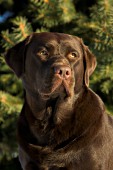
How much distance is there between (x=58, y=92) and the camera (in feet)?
13.2

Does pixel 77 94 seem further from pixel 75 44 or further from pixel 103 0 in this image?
pixel 103 0

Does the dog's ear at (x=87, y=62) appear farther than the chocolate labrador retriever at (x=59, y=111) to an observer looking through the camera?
Yes

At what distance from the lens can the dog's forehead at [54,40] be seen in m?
4.14

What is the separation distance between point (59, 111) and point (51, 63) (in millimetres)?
473

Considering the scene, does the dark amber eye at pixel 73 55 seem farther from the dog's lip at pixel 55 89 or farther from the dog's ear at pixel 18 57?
the dog's ear at pixel 18 57

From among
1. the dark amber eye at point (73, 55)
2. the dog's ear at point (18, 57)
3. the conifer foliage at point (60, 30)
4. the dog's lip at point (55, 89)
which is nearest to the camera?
the dog's lip at point (55, 89)

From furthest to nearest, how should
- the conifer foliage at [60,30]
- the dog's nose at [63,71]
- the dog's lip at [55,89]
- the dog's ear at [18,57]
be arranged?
the conifer foliage at [60,30]
the dog's ear at [18,57]
the dog's lip at [55,89]
the dog's nose at [63,71]

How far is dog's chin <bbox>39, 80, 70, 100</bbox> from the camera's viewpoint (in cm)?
390

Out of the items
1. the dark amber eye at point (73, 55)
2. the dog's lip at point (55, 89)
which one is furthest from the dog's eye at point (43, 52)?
the dog's lip at point (55, 89)

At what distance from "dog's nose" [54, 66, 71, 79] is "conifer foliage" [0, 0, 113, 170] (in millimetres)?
2067

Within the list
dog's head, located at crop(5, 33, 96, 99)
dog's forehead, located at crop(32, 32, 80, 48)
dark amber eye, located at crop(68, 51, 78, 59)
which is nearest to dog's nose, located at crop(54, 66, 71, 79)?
dog's head, located at crop(5, 33, 96, 99)

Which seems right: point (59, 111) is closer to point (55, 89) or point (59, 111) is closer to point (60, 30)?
point (55, 89)

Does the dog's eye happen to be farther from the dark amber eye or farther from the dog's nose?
the dog's nose

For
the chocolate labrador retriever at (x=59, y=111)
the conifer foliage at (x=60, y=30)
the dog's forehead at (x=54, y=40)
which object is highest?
the dog's forehead at (x=54, y=40)
